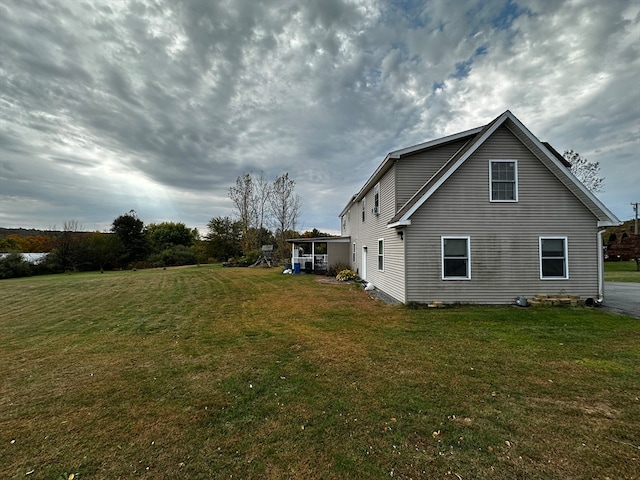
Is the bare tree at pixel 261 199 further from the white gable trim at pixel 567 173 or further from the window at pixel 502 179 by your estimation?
the white gable trim at pixel 567 173

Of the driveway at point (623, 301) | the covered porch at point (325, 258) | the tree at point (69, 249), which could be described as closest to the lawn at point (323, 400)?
the driveway at point (623, 301)

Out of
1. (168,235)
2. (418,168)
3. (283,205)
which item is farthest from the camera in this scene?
(168,235)

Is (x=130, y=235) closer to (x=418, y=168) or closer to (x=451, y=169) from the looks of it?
(x=418, y=168)

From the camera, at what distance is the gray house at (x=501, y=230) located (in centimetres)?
935

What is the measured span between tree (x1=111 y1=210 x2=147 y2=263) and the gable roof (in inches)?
1510

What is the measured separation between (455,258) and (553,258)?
3.46 meters

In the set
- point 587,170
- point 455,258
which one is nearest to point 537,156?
point 455,258

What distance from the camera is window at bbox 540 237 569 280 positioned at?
9.45 m

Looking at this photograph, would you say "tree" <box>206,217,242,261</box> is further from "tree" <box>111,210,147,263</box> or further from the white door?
the white door

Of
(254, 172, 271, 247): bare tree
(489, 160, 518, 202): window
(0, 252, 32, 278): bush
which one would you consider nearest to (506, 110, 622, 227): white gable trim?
(489, 160, 518, 202): window

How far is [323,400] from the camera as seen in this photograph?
3.60 m

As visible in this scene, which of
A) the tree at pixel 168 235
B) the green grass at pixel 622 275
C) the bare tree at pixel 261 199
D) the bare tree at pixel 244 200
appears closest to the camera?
the green grass at pixel 622 275

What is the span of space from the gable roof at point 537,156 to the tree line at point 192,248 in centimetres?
2427

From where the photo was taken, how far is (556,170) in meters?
9.33
